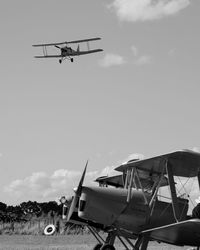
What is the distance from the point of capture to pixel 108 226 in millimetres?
13914

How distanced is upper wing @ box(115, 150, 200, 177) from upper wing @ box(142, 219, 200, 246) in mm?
1693

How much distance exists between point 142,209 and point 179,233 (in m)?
1.14

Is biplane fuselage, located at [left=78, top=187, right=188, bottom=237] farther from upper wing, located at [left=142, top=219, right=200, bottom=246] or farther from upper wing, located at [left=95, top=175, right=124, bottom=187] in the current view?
upper wing, located at [left=95, top=175, right=124, bottom=187]

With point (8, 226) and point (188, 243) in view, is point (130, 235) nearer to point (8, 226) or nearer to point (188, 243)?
point (188, 243)

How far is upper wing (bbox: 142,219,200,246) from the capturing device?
1260 centimetres

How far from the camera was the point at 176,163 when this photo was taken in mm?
13906

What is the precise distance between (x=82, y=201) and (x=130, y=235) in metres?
1.97

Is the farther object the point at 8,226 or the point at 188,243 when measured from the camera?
the point at 8,226

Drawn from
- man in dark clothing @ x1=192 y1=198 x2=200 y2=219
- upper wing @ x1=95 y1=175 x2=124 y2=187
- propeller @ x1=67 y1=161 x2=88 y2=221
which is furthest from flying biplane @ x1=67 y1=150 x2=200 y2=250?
upper wing @ x1=95 y1=175 x2=124 y2=187

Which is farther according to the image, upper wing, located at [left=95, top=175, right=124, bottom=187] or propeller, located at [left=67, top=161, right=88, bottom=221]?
upper wing, located at [left=95, top=175, right=124, bottom=187]

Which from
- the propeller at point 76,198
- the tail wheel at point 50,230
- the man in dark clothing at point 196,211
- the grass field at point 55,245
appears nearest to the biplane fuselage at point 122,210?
the propeller at point 76,198

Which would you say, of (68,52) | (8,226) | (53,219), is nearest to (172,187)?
(53,219)

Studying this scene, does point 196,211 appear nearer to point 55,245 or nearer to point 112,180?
point 112,180

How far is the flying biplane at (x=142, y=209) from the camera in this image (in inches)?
520
